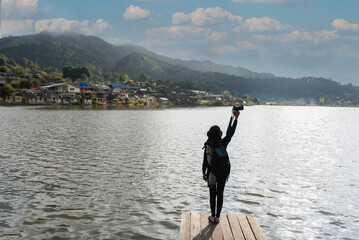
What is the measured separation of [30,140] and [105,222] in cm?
2164

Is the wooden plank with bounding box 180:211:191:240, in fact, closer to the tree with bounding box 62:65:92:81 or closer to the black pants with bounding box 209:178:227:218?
the black pants with bounding box 209:178:227:218

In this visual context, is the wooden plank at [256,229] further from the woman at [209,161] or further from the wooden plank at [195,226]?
the wooden plank at [195,226]

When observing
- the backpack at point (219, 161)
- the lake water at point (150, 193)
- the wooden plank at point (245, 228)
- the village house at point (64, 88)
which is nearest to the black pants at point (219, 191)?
the backpack at point (219, 161)

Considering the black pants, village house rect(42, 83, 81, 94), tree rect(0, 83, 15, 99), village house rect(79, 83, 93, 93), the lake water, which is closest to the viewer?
the black pants

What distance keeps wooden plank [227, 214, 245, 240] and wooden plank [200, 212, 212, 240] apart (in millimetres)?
593

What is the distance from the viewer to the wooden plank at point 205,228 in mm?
6918

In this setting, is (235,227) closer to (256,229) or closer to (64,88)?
(256,229)

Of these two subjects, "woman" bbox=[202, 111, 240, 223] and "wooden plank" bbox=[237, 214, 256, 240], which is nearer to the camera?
"wooden plank" bbox=[237, 214, 256, 240]

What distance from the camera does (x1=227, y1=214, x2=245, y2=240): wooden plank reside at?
272 inches

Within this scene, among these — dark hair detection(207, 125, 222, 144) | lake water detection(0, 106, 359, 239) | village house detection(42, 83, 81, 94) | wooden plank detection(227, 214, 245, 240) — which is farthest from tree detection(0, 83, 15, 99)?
wooden plank detection(227, 214, 245, 240)

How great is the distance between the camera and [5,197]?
11305 mm

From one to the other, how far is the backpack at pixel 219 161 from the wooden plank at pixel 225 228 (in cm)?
130

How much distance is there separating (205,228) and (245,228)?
3.37ft

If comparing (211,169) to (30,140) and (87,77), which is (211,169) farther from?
(87,77)
